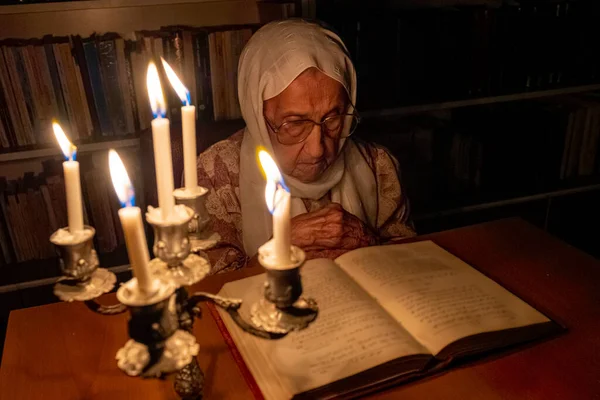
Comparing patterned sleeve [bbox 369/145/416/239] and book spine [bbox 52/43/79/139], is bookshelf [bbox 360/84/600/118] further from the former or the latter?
book spine [bbox 52/43/79/139]

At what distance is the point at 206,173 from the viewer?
1.50 meters

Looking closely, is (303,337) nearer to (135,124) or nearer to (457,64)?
(135,124)

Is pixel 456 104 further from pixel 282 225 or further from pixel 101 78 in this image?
pixel 282 225

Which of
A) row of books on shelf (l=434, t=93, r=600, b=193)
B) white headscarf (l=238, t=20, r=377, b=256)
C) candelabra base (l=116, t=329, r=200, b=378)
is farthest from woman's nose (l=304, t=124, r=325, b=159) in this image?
row of books on shelf (l=434, t=93, r=600, b=193)

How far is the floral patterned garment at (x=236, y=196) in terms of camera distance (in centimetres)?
142

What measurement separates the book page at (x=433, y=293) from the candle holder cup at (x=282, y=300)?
1.15ft

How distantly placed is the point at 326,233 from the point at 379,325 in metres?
0.39

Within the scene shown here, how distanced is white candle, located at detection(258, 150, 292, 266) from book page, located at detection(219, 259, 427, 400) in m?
0.31

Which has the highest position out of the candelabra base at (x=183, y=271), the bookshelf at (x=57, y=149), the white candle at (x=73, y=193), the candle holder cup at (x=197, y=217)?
the white candle at (x=73, y=193)

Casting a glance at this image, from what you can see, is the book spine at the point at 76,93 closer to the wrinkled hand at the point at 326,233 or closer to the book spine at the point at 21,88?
the book spine at the point at 21,88

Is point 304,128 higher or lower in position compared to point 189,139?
lower

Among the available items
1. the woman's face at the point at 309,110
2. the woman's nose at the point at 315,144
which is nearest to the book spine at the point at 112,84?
the woman's face at the point at 309,110

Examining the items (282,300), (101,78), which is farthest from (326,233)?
(101,78)

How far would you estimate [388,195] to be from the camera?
159 centimetres
